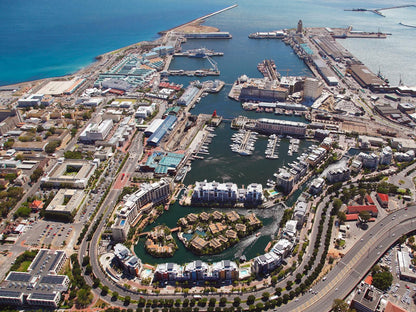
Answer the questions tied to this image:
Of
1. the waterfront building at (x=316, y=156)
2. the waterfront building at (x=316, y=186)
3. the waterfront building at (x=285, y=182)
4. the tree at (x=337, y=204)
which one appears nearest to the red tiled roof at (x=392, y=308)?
the tree at (x=337, y=204)

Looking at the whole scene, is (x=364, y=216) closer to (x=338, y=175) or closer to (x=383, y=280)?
(x=338, y=175)

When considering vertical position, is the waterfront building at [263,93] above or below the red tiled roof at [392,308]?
above

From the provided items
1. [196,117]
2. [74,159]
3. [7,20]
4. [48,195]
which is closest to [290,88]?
[196,117]

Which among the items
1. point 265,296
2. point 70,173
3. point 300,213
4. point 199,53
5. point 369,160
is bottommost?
point 265,296

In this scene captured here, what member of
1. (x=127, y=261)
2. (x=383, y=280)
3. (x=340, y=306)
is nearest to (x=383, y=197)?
(x=383, y=280)

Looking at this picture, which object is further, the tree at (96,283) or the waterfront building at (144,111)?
the waterfront building at (144,111)

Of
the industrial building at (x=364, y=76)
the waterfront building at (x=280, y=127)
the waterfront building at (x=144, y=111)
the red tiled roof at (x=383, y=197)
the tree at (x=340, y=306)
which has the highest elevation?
the industrial building at (x=364, y=76)

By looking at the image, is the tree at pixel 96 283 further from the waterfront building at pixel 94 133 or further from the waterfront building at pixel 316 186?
the waterfront building at pixel 94 133
